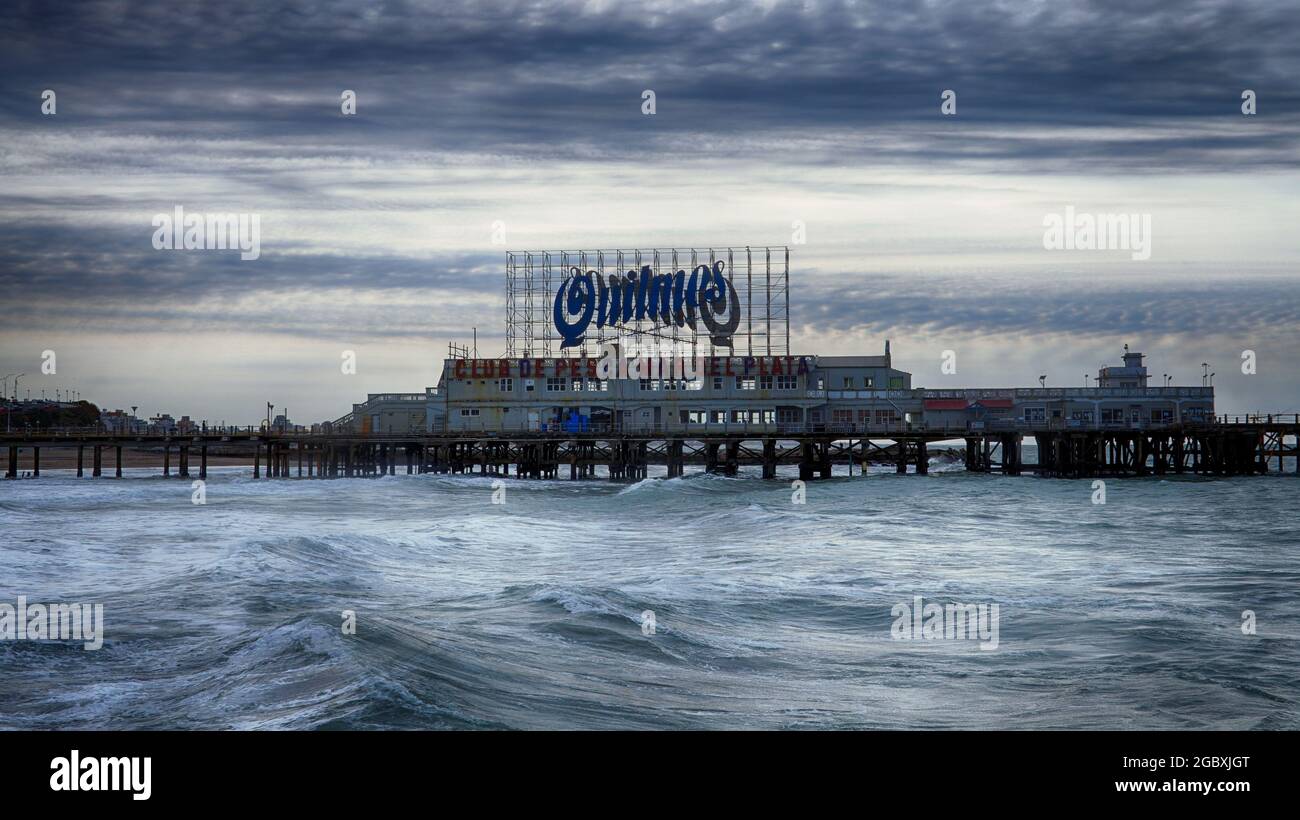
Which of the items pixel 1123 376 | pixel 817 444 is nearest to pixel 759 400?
pixel 817 444

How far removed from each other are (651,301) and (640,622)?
6758 cm

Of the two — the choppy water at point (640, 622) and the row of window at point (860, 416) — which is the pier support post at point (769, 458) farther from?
the choppy water at point (640, 622)

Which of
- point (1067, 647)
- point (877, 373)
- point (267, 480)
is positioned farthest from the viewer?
point (877, 373)

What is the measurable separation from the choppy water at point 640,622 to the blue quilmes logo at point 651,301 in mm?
42735

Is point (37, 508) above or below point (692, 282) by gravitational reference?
below

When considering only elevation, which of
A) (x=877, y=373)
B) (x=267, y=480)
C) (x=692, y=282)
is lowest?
(x=267, y=480)

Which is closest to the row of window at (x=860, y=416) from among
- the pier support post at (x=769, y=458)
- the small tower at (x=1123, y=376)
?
the pier support post at (x=769, y=458)

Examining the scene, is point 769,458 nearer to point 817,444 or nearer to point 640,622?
point 817,444

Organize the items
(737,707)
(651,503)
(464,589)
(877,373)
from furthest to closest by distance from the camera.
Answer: (877,373)
(651,503)
(464,589)
(737,707)
